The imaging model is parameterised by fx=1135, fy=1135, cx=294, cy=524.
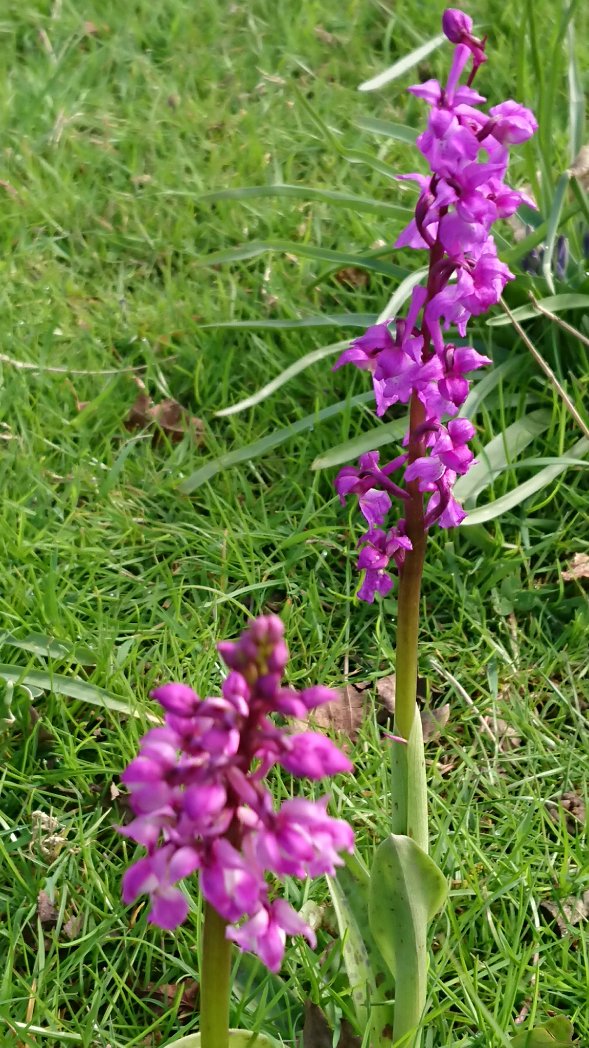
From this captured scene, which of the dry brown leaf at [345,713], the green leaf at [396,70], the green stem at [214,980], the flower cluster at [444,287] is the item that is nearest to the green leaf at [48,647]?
the dry brown leaf at [345,713]

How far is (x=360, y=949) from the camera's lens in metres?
1.78

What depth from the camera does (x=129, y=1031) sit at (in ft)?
6.17

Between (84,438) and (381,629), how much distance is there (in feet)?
3.14

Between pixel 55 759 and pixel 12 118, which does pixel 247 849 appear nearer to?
pixel 55 759

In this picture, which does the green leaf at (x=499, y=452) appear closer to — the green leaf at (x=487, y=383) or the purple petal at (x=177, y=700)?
the green leaf at (x=487, y=383)

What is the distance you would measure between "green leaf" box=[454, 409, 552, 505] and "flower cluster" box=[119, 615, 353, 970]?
1634 mm

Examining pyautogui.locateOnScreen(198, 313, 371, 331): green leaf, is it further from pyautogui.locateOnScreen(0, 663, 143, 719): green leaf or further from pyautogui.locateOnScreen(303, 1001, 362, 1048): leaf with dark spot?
pyautogui.locateOnScreen(303, 1001, 362, 1048): leaf with dark spot

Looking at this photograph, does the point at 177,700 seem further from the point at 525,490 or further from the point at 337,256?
the point at 337,256

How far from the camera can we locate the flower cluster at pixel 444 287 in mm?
1390

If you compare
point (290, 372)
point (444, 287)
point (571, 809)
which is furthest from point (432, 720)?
point (444, 287)

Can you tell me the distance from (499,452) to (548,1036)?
4.78ft

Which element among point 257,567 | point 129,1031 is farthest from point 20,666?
point 129,1031

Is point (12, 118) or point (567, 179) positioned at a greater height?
point (567, 179)

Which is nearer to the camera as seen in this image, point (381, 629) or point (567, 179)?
point (381, 629)
